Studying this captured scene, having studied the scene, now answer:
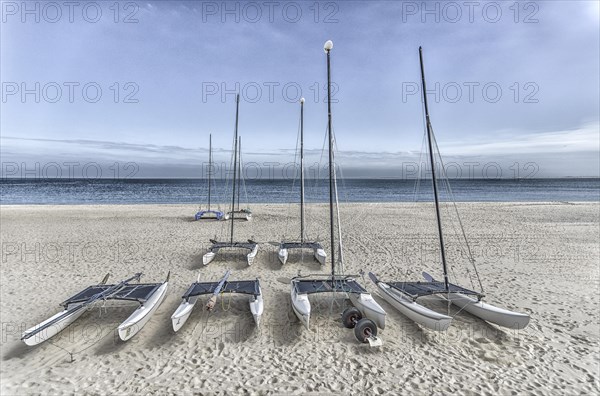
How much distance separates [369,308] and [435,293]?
2.18m

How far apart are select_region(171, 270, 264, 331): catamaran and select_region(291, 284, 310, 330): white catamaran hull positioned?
0.94 m

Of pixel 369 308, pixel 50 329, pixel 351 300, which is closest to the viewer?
pixel 50 329

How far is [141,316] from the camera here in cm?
781

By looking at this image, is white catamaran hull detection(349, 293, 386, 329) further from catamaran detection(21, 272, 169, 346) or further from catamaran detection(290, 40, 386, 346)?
catamaran detection(21, 272, 169, 346)

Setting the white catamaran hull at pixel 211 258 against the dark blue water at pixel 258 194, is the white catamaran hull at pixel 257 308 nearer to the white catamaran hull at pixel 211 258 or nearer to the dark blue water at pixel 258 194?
the white catamaran hull at pixel 211 258

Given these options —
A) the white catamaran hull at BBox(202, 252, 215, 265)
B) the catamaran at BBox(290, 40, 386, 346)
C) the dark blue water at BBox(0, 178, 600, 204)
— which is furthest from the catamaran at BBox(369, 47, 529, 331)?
the dark blue water at BBox(0, 178, 600, 204)

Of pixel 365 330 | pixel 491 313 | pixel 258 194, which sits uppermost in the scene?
pixel 258 194

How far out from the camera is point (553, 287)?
436 inches

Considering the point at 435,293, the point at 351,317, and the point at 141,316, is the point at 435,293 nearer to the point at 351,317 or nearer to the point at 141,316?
the point at 351,317

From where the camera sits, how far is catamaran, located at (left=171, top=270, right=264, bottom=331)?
7912 mm

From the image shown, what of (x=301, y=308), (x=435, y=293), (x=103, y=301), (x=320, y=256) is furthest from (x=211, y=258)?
(x=435, y=293)

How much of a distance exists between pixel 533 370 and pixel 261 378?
18.7 feet

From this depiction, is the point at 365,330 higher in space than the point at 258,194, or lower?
lower

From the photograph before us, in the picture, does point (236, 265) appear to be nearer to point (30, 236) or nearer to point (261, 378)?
point (261, 378)
